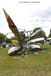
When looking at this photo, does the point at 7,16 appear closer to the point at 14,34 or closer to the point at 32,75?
the point at 14,34

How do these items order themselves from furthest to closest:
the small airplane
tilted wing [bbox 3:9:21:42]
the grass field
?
the small airplane
tilted wing [bbox 3:9:21:42]
the grass field

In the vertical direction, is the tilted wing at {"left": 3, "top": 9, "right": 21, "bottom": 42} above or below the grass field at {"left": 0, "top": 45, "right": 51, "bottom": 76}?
above

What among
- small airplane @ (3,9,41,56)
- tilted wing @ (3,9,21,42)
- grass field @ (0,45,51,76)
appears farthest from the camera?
small airplane @ (3,9,41,56)

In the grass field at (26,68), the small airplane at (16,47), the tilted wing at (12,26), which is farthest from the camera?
the small airplane at (16,47)

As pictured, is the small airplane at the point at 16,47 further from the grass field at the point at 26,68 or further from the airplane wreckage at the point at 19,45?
the grass field at the point at 26,68

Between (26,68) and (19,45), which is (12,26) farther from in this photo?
(26,68)

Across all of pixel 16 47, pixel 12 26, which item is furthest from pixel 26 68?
pixel 16 47

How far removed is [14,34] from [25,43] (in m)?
3.31

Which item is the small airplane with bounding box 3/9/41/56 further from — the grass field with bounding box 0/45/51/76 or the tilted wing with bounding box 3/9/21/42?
the grass field with bounding box 0/45/51/76

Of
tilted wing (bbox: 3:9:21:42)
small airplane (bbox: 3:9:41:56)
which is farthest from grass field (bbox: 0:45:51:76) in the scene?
tilted wing (bbox: 3:9:21:42)

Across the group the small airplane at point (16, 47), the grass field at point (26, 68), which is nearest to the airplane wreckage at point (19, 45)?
the small airplane at point (16, 47)

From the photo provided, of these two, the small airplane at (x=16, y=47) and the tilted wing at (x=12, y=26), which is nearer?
the tilted wing at (x=12, y=26)

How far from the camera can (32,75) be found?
10695 mm

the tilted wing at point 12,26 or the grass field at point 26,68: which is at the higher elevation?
the tilted wing at point 12,26
